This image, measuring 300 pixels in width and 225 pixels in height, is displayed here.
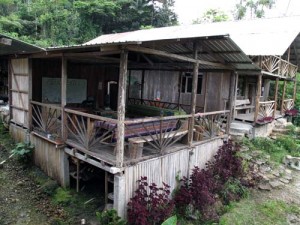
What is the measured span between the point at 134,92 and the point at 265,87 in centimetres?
985

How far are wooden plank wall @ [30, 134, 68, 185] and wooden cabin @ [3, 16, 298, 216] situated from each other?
3 cm

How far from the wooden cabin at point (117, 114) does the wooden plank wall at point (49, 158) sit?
3 centimetres

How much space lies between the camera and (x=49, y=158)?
782 cm

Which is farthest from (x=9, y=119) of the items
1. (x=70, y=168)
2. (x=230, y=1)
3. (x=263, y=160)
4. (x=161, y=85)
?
(x=230, y=1)

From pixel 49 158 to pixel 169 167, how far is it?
384 cm

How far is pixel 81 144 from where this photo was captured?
270 inches

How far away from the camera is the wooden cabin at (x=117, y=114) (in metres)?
5.66

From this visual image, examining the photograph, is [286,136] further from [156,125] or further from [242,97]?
[156,125]

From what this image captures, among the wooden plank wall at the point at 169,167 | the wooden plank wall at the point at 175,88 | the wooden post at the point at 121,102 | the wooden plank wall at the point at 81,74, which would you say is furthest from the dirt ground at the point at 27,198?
the wooden plank wall at the point at 175,88

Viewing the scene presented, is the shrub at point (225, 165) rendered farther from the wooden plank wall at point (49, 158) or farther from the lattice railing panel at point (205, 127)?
the wooden plank wall at point (49, 158)

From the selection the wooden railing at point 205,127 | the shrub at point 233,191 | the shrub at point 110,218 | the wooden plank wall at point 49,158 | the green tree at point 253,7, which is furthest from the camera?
the green tree at point 253,7

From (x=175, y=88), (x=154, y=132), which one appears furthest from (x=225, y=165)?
(x=175, y=88)

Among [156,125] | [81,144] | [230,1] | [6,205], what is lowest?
[6,205]

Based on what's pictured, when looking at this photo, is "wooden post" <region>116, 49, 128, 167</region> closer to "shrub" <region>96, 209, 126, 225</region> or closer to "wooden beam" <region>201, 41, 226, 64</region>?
"shrub" <region>96, 209, 126, 225</region>
